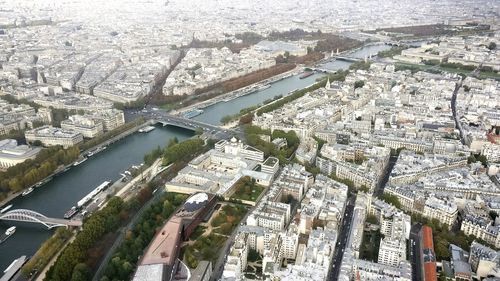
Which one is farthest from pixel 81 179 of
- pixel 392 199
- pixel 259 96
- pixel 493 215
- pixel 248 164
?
pixel 493 215

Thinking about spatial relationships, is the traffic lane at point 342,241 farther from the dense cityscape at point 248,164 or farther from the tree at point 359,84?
the tree at point 359,84

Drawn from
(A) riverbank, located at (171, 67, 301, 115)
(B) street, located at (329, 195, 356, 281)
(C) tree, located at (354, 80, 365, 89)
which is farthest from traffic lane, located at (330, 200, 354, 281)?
(C) tree, located at (354, 80, 365, 89)

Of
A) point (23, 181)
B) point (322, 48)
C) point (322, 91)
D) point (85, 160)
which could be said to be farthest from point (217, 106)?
point (322, 48)

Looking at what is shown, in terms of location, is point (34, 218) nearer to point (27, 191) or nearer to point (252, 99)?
point (27, 191)

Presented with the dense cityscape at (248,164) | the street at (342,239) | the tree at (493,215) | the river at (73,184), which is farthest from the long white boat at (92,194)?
the tree at (493,215)

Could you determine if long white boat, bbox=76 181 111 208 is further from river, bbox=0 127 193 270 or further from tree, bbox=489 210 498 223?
tree, bbox=489 210 498 223
